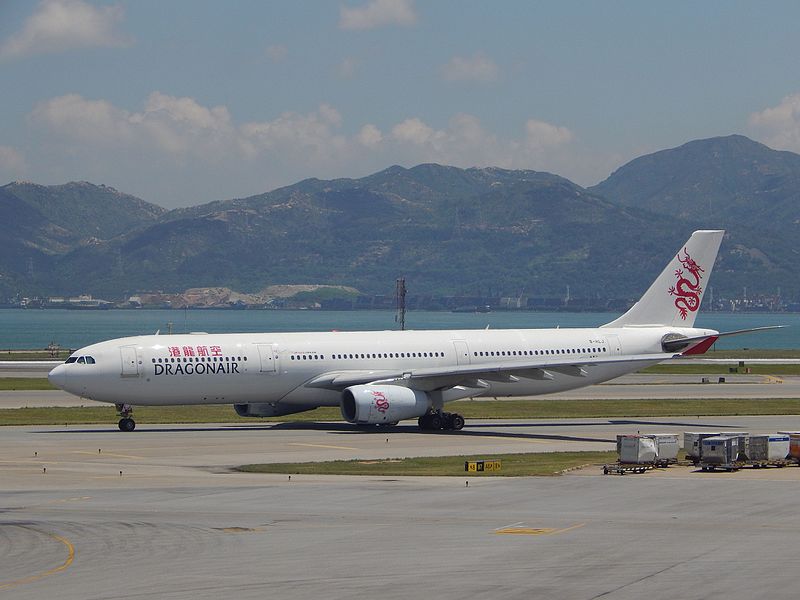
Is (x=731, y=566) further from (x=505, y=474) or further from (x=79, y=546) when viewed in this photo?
(x=505, y=474)

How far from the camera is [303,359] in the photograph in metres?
64.9

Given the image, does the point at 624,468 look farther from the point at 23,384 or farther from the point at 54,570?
the point at 23,384

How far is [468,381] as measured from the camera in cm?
6506

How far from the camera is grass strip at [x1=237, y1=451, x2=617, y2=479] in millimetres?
45156

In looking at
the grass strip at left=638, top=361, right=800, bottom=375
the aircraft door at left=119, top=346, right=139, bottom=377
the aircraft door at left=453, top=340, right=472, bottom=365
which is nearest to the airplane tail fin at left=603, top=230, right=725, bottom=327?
the aircraft door at left=453, top=340, right=472, bottom=365

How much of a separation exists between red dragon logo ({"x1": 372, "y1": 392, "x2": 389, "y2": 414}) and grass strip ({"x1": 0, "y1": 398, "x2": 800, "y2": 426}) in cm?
832

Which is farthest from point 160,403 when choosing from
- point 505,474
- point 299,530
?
point 299,530

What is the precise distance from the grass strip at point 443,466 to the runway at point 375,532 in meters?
1.44

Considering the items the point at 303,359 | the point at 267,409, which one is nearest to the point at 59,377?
the point at 267,409

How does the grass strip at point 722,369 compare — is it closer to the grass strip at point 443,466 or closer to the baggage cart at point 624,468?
the grass strip at point 443,466

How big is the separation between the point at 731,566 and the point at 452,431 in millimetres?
37289

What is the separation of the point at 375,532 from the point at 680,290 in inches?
1815

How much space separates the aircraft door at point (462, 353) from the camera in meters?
68.3

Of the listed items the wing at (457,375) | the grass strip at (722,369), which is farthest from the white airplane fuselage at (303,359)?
the grass strip at (722,369)
